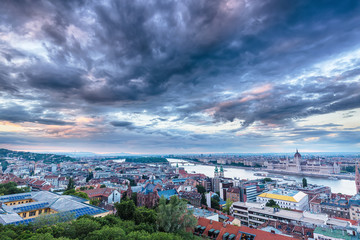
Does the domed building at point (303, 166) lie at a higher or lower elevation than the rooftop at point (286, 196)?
higher

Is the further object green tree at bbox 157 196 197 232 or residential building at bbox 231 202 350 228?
residential building at bbox 231 202 350 228

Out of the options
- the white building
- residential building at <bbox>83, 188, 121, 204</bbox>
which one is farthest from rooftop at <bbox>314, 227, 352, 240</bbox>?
residential building at <bbox>83, 188, 121, 204</bbox>

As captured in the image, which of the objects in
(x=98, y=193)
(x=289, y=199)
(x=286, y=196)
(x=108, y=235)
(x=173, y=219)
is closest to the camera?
(x=108, y=235)

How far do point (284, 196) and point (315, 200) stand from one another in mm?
6429

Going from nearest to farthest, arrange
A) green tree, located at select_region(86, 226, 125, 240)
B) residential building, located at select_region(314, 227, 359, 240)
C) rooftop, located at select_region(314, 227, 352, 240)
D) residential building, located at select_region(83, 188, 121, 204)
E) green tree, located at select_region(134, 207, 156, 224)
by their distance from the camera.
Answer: green tree, located at select_region(86, 226, 125, 240)
rooftop, located at select_region(314, 227, 352, 240)
residential building, located at select_region(314, 227, 359, 240)
green tree, located at select_region(134, 207, 156, 224)
residential building, located at select_region(83, 188, 121, 204)

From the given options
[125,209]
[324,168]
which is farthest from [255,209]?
[324,168]

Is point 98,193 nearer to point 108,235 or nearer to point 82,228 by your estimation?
point 82,228

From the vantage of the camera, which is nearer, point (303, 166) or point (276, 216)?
point (276, 216)

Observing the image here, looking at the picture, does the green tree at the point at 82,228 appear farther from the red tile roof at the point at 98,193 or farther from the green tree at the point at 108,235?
the red tile roof at the point at 98,193

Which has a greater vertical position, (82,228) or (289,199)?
(82,228)

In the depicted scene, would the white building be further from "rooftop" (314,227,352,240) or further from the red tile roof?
the red tile roof

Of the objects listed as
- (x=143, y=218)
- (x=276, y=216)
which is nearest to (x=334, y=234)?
(x=276, y=216)

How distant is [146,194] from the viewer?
Answer: 129ft

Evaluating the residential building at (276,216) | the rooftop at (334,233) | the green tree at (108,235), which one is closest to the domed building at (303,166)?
the residential building at (276,216)
